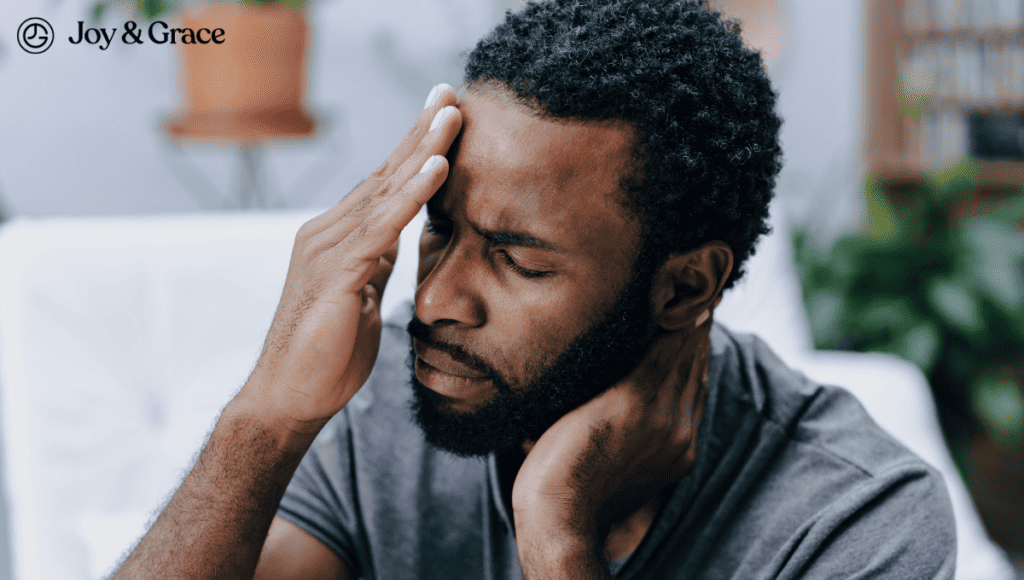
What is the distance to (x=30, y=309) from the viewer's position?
1.47 meters

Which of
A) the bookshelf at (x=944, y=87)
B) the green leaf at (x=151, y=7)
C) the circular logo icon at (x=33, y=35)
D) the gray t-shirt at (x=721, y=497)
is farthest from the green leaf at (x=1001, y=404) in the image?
the circular logo icon at (x=33, y=35)

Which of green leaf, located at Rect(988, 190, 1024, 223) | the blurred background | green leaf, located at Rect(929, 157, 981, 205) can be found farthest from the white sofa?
green leaf, located at Rect(988, 190, 1024, 223)

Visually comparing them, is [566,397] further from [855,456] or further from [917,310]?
[917,310]

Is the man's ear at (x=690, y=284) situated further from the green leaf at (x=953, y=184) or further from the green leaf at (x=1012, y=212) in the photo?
the green leaf at (x=1012, y=212)

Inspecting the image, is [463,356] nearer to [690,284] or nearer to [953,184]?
[690,284]

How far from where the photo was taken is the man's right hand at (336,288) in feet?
3.02

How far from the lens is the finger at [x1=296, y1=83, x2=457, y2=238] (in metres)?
0.95

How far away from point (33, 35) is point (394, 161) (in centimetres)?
176

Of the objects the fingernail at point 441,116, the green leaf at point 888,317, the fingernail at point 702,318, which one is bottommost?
the green leaf at point 888,317

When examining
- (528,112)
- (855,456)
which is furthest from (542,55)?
(855,456)

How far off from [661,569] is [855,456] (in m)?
0.29

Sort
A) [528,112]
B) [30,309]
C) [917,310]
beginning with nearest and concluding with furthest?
[528,112] < [30,309] < [917,310]

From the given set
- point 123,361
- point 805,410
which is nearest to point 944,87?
point 805,410

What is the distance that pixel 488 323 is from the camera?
0.94 m
